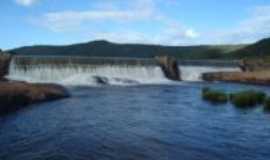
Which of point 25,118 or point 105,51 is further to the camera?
point 105,51

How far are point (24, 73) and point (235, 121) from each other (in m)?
26.8

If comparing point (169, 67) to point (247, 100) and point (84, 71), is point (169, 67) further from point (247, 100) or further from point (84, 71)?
point (247, 100)

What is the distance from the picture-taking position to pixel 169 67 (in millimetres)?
52656

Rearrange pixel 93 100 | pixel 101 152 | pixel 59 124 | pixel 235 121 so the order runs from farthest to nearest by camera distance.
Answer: pixel 93 100 < pixel 235 121 < pixel 59 124 < pixel 101 152

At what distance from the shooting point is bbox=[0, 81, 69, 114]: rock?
19.5m

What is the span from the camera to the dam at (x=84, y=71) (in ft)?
132

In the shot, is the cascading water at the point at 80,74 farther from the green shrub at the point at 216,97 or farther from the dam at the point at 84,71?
the green shrub at the point at 216,97

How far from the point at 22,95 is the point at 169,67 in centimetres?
3313

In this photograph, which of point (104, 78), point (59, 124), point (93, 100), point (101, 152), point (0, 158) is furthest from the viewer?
point (104, 78)

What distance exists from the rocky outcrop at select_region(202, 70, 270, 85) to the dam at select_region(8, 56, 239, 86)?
24.2 ft

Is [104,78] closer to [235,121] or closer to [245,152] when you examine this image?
[235,121]

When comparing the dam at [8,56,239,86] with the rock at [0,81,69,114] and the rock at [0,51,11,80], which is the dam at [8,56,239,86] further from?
the rock at [0,81,69,114]

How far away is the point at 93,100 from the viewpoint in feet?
85.1

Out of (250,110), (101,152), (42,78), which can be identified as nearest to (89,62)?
(42,78)
